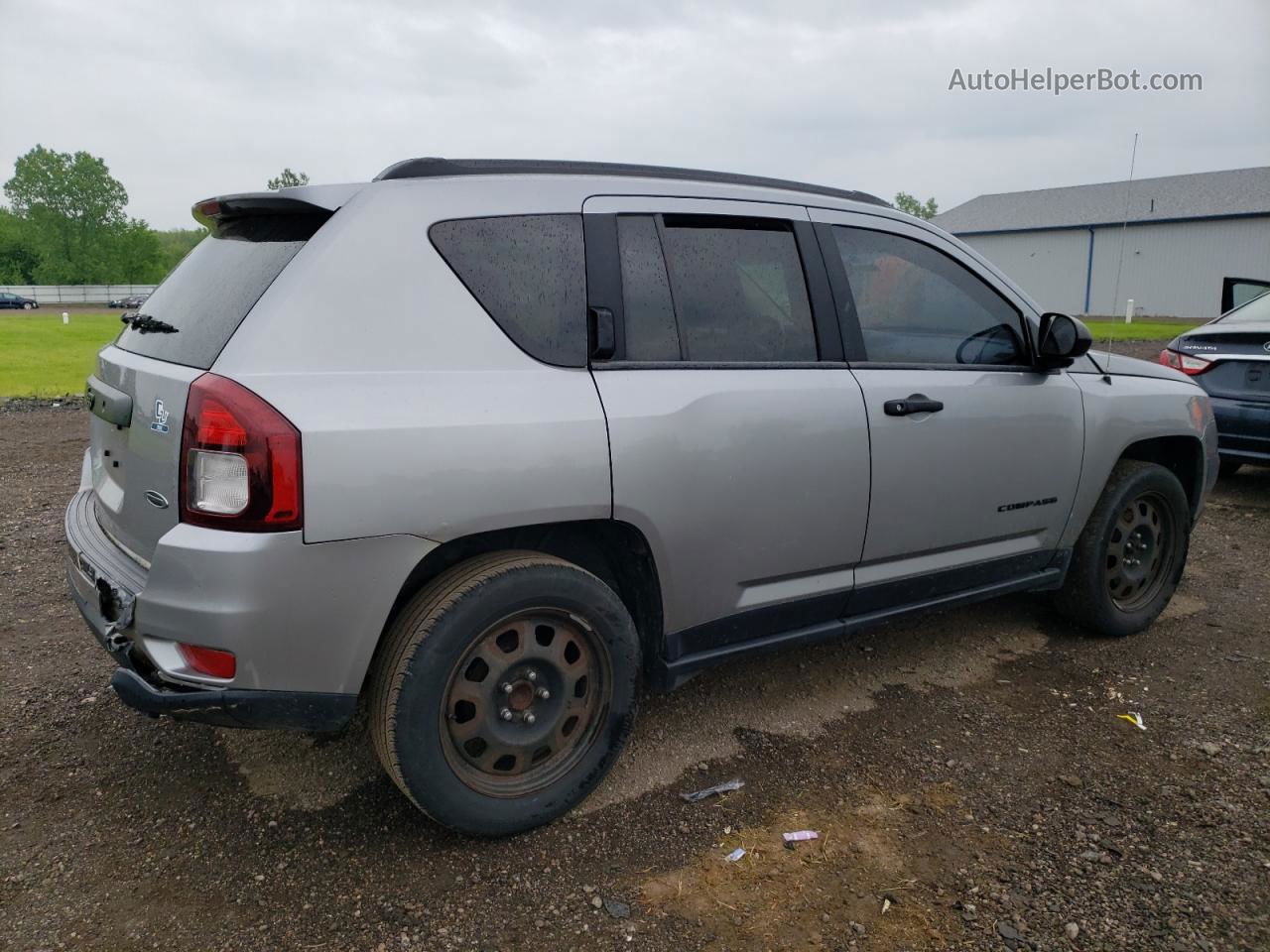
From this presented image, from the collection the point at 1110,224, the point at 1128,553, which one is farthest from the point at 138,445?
the point at 1110,224

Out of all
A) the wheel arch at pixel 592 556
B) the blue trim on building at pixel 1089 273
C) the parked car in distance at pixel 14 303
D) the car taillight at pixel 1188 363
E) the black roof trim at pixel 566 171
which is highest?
the blue trim on building at pixel 1089 273

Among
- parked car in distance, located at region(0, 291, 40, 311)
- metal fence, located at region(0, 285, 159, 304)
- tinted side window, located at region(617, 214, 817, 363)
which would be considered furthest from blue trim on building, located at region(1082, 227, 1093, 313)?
parked car in distance, located at region(0, 291, 40, 311)

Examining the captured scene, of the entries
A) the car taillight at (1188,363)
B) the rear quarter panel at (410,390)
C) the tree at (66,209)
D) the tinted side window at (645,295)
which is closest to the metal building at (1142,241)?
the car taillight at (1188,363)

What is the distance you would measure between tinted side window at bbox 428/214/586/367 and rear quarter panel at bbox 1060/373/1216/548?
7.56 ft

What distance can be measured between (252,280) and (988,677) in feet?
10.6

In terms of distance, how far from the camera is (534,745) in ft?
9.23

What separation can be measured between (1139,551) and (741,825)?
265cm

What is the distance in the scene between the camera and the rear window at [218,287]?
8.36 feet

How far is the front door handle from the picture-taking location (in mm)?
3330

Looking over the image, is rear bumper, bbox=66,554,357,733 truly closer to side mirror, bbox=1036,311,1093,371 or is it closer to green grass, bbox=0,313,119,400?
side mirror, bbox=1036,311,1093,371

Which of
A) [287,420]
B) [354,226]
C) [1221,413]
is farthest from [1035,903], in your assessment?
[1221,413]

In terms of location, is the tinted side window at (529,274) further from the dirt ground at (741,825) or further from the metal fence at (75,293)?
the metal fence at (75,293)

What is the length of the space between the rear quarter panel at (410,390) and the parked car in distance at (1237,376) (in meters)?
5.88

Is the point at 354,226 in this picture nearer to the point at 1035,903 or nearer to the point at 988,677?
the point at 1035,903
